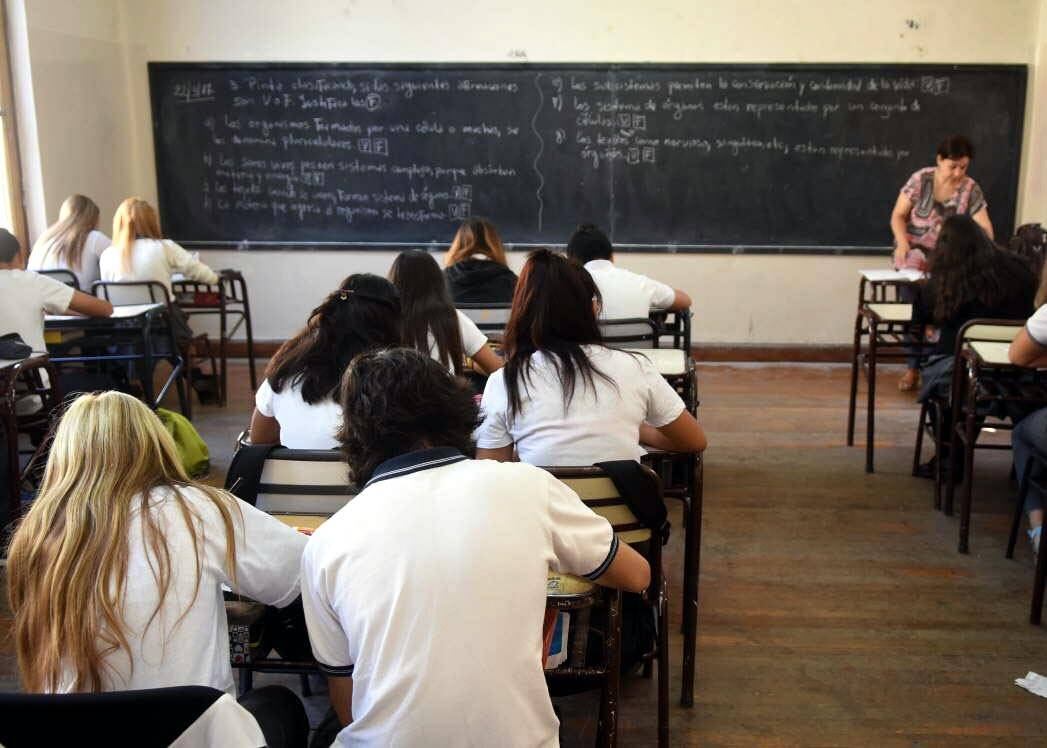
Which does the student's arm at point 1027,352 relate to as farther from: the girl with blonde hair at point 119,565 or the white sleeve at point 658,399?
the girl with blonde hair at point 119,565

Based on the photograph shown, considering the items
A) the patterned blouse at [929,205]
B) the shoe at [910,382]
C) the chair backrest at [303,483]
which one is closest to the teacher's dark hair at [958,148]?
the patterned blouse at [929,205]

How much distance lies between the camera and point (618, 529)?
84.6 inches

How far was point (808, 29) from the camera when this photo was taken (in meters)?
6.63

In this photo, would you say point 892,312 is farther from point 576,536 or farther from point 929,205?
point 576,536

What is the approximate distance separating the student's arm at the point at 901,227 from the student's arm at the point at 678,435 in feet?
13.1

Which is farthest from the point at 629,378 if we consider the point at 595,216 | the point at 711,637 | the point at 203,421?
the point at 595,216

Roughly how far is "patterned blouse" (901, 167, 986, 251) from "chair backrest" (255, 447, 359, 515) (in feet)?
16.1

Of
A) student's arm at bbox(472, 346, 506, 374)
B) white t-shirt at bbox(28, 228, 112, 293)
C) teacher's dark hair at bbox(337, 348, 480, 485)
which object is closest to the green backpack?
white t-shirt at bbox(28, 228, 112, 293)

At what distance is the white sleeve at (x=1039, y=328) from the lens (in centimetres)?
310

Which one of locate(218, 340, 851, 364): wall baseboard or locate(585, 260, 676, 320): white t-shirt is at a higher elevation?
locate(585, 260, 676, 320): white t-shirt

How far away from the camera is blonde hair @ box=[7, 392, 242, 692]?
1504 mm

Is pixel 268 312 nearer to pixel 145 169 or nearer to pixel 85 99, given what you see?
pixel 145 169

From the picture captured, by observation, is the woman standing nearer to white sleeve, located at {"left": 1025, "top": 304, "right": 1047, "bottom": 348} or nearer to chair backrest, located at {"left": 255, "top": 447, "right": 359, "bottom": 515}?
white sleeve, located at {"left": 1025, "top": 304, "right": 1047, "bottom": 348}

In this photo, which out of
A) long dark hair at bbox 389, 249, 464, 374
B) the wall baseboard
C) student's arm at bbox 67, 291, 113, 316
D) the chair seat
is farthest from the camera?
the wall baseboard
